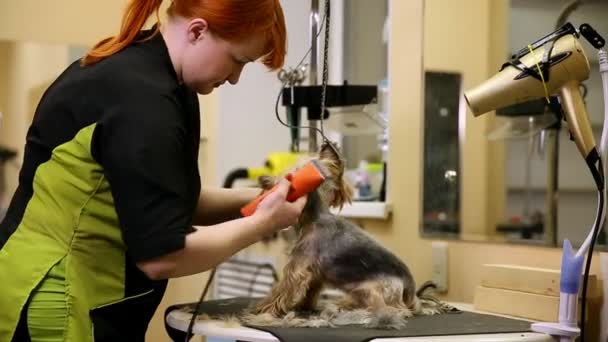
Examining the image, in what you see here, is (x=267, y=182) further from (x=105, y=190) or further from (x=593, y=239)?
(x=593, y=239)

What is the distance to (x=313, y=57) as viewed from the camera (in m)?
1.77

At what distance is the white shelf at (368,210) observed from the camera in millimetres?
1911

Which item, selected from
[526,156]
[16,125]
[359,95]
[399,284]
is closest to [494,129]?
[526,156]

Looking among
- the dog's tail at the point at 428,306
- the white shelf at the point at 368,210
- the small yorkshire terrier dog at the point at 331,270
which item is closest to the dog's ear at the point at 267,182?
the small yorkshire terrier dog at the point at 331,270

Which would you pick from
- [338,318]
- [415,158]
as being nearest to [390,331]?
[338,318]

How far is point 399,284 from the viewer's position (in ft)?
4.44

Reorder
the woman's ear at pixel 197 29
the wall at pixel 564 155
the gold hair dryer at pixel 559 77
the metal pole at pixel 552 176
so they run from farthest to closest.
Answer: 1. the metal pole at pixel 552 176
2. the wall at pixel 564 155
3. the gold hair dryer at pixel 559 77
4. the woman's ear at pixel 197 29

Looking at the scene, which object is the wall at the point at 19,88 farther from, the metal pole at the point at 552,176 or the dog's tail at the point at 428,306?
the metal pole at the point at 552,176

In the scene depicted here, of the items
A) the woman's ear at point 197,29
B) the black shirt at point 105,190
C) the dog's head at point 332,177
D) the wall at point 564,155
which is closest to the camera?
the black shirt at point 105,190

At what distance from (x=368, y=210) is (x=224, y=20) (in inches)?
36.3

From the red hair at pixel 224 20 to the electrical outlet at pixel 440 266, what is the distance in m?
0.73

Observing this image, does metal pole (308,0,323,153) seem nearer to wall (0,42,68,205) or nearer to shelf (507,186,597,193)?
shelf (507,186,597,193)

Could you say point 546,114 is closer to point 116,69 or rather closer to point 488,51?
point 488,51

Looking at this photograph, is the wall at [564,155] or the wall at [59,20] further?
the wall at [59,20]
